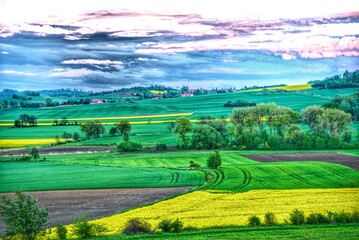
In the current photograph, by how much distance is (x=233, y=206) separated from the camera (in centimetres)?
2920

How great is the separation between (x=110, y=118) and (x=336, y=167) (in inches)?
1065

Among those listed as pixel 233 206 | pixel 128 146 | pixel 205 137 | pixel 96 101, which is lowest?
pixel 233 206

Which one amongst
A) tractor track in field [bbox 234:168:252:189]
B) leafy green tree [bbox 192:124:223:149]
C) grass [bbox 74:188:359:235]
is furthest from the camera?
leafy green tree [bbox 192:124:223:149]

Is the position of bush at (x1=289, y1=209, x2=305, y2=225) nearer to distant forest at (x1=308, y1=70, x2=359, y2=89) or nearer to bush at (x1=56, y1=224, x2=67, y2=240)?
bush at (x1=56, y1=224, x2=67, y2=240)

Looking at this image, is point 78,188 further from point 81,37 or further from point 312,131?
point 312,131

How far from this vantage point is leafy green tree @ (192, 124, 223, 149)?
48.8m

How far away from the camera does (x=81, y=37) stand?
36.2 meters

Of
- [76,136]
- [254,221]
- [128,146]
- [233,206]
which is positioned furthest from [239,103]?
[254,221]

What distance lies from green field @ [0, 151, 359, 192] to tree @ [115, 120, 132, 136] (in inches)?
299

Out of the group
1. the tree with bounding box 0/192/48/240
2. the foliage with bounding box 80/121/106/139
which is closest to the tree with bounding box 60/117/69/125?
the foliage with bounding box 80/121/106/139

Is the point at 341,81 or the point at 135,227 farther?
the point at 341,81

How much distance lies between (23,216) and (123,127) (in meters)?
31.8

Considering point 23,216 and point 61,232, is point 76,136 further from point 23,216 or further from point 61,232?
point 23,216

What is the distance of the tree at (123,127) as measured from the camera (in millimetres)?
53812
